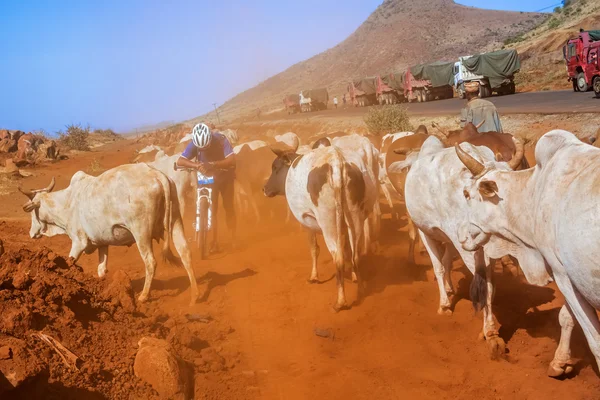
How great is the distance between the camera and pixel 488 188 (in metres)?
4.77

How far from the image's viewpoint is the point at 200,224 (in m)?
10.3

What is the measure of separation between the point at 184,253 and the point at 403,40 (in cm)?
11635

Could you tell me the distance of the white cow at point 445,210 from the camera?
5707 millimetres

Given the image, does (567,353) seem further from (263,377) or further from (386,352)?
(263,377)

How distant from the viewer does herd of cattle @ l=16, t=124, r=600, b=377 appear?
394cm

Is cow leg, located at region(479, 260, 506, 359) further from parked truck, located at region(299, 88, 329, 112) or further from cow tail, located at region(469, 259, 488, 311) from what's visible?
parked truck, located at region(299, 88, 329, 112)

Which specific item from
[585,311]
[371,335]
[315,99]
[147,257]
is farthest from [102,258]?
[315,99]

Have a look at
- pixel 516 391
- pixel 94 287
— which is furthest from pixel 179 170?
pixel 516 391

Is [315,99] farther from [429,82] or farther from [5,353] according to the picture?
[5,353]

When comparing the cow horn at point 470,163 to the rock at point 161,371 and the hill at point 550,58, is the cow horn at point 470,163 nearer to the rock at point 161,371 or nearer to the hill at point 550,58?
the rock at point 161,371

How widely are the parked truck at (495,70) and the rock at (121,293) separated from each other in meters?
29.8

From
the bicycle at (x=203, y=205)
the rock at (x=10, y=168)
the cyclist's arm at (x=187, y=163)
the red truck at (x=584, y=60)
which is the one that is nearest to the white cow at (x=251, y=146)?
the bicycle at (x=203, y=205)

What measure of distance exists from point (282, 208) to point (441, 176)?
8.66 metres

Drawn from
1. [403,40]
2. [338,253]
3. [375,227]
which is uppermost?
[403,40]
